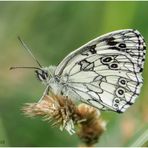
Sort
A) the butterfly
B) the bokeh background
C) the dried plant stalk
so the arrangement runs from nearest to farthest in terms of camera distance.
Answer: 1. the dried plant stalk
2. the butterfly
3. the bokeh background

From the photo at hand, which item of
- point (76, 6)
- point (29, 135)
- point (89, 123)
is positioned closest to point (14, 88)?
point (29, 135)

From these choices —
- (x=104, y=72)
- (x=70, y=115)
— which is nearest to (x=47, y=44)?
(x=104, y=72)

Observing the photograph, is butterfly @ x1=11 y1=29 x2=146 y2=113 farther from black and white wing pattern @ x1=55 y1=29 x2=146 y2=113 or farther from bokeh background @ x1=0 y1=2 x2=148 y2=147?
bokeh background @ x1=0 y1=2 x2=148 y2=147

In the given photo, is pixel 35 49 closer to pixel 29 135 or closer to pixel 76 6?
pixel 76 6

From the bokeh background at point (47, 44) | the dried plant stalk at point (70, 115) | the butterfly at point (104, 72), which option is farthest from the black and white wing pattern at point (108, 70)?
the bokeh background at point (47, 44)

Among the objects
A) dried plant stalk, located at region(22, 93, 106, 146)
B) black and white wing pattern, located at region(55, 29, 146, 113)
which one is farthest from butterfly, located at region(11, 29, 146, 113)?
dried plant stalk, located at region(22, 93, 106, 146)

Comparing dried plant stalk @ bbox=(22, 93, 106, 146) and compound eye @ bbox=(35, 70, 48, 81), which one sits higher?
compound eye @ bbox=(35, 70, 48, 81)

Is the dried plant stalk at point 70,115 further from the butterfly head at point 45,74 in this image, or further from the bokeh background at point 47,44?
the bokeh background at point 47,44

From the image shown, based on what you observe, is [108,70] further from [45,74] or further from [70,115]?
[70,115]
